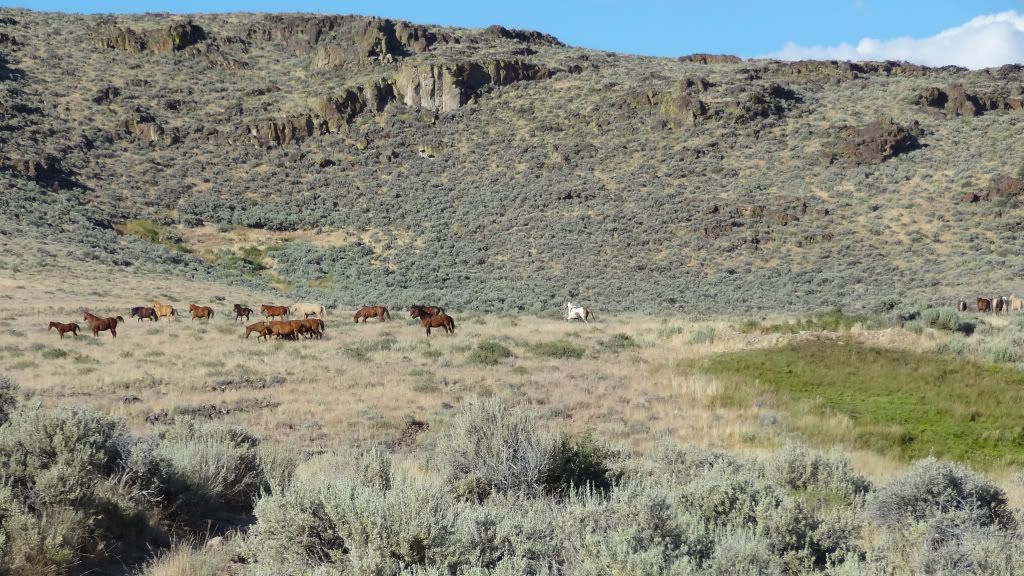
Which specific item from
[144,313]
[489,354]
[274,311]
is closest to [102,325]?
[144,313]

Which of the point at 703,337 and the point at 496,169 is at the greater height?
the point at 496,169

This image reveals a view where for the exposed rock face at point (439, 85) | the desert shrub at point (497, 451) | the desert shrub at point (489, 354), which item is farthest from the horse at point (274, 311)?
the exposed rock face at point (439, 85)

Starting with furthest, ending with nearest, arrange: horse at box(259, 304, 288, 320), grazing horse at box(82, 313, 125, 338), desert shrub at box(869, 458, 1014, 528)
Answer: horse at box(259, 304, 288, 320)
grazing horse at box(82, 313, 125, 338)
desert shrub at box(869, 458, 1014, 528)

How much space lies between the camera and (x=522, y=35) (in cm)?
9775

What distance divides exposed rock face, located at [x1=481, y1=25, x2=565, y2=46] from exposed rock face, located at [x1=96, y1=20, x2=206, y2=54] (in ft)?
121

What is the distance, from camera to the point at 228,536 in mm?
5672

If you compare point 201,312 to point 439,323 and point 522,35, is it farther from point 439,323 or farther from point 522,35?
point 522,35

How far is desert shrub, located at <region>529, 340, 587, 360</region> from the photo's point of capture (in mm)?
18594

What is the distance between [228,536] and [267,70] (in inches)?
3281

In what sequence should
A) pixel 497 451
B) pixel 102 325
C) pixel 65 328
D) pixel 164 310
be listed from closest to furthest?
pixel 497 451
pixel 65 328
pixel 102 325
pixel 164 310

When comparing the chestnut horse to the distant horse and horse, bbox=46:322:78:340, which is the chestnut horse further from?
the distant horse

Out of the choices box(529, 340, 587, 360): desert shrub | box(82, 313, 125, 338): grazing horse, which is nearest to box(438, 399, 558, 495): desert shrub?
box(529, 340, 587, 360): desert shrub

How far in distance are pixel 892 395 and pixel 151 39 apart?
8756 centimetres

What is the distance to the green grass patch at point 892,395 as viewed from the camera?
33.7ft
